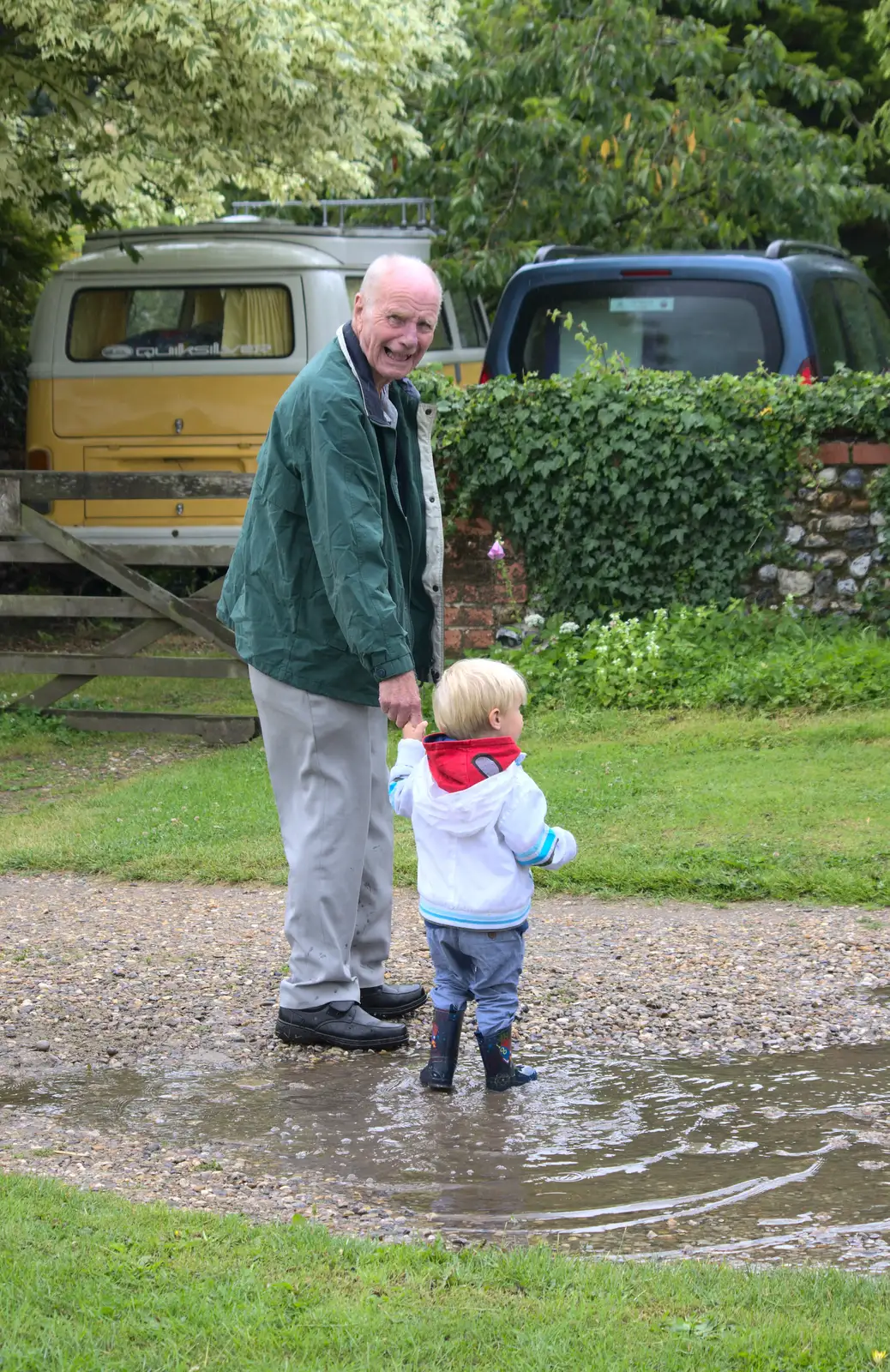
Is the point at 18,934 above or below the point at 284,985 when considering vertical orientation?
below

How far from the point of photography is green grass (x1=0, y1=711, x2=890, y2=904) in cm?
627

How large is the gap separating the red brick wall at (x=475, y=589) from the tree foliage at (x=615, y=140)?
4691mm

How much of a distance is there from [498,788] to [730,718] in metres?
4.60

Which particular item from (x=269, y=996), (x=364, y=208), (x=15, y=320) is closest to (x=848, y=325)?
(x=364, y=208)

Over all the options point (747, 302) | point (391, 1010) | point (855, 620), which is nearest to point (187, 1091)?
point (391, 1010)

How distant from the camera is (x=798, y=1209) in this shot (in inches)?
135

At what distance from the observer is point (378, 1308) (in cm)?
286

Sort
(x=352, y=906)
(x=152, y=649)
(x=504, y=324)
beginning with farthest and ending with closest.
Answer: (x=152, y=649)
(x=504, y=324)
(x=352, y=906)

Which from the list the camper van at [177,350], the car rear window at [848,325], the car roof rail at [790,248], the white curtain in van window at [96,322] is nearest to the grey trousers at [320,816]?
the car rear window at [848,325]

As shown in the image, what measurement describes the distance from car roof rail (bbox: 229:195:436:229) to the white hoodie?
9.24m

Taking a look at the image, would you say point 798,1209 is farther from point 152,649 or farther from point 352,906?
point 152,649

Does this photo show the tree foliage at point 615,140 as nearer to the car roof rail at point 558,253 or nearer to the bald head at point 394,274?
the car roof rail at point 558,253

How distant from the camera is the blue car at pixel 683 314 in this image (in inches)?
389

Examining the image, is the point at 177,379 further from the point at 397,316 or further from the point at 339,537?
the point at 339,537
